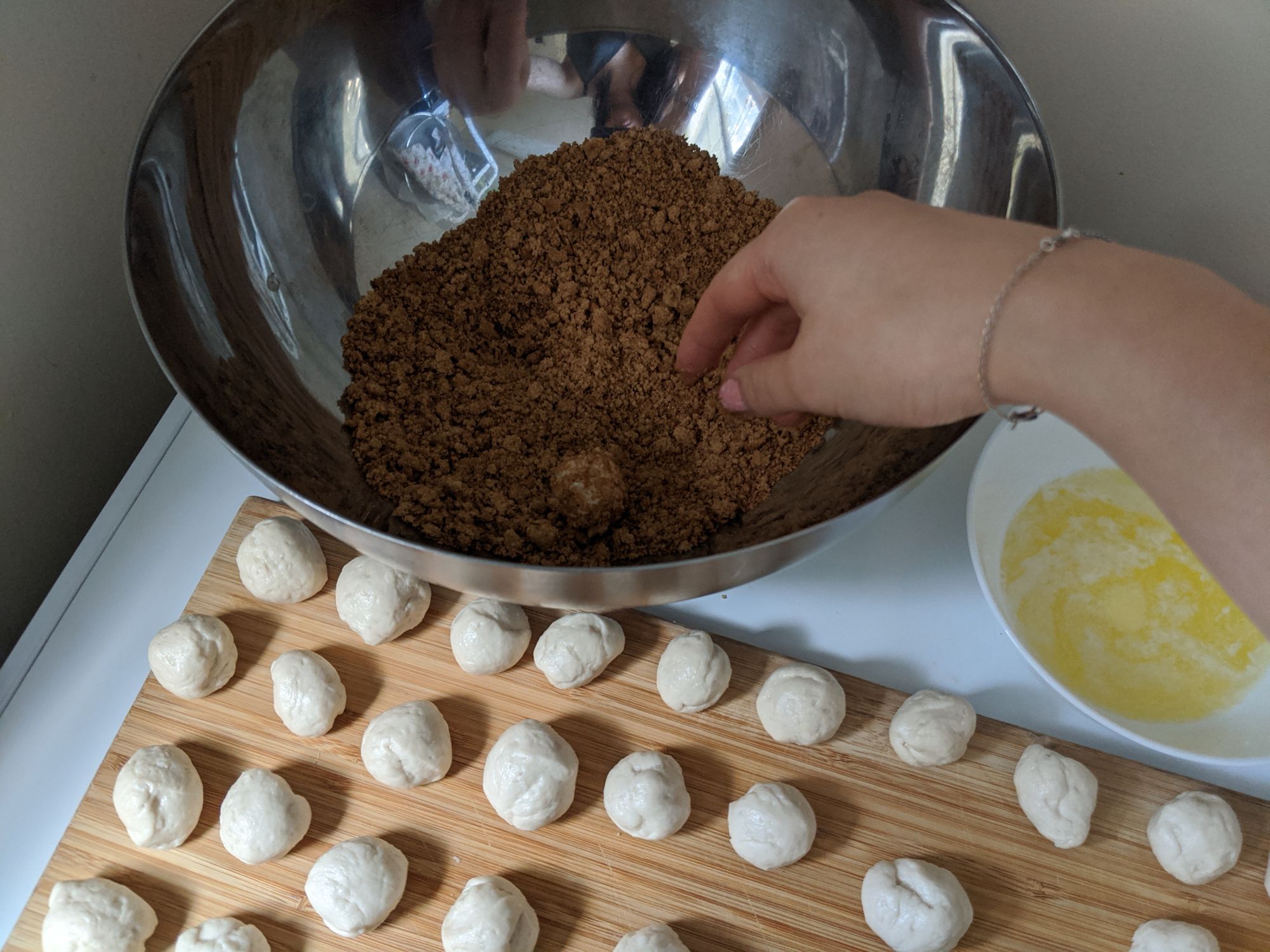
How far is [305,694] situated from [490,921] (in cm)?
26

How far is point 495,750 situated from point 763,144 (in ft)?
2.31

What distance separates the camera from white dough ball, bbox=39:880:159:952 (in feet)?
2.43

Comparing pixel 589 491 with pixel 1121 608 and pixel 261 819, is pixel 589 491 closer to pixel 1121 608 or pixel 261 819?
pixel 261 819

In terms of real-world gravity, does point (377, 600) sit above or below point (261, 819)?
above

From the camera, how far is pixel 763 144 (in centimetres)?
101

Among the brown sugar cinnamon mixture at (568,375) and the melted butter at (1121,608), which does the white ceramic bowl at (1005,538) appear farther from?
the brown sugar cinnamon mixture at (568,375)

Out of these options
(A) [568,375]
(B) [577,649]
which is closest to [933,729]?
(B) [577,649]

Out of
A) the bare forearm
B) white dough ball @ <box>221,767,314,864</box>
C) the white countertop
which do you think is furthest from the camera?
the white countertop

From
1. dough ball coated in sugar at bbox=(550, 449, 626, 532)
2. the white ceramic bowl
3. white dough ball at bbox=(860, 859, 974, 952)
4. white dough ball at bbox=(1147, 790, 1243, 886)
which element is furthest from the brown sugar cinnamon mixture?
white dough ball at bbox=(1147, 790, 1243, 886)

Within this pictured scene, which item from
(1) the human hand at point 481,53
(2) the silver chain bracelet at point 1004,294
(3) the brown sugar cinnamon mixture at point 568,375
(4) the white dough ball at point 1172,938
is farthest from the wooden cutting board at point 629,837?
(1) the human hand at point 481,53

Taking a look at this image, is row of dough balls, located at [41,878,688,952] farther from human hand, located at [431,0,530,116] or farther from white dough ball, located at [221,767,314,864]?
human hand, located at [431,0,530,116]

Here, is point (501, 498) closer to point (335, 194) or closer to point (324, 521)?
point (324, 521)

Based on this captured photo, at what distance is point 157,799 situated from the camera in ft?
→ 2.60

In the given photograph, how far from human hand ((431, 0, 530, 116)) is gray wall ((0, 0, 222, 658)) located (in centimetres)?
34
